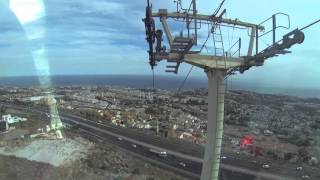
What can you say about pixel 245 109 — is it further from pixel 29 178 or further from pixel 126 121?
pixel 29 178

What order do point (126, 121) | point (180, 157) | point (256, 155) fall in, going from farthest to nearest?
point (126, 121), point (256, 155), point (180, 157)

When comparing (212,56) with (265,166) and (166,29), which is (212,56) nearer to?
(166,29)

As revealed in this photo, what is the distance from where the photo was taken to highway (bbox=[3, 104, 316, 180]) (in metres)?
56.8

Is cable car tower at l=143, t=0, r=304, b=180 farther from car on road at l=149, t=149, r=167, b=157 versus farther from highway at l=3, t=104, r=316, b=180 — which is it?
car on road at l=149, t=149, r=167, b=157

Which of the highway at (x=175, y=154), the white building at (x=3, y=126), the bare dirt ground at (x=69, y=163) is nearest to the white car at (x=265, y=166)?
the highway at (x=175, y=154)

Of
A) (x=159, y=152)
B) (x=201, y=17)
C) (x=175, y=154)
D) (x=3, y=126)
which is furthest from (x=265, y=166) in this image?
(x=201, y=17)

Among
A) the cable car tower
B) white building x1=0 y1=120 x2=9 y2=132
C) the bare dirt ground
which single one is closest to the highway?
the bare dirt ground

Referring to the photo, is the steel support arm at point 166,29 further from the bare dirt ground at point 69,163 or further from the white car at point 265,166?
Result: the white car at point 265,166

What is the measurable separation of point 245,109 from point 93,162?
305 ft

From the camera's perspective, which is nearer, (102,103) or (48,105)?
(48,105)

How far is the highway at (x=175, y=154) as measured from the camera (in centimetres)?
5677

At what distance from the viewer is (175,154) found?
2854 inches

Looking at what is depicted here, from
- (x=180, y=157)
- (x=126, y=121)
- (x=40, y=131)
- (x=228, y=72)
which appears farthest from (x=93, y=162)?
(x=126, y=121)

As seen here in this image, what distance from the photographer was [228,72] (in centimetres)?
1563
